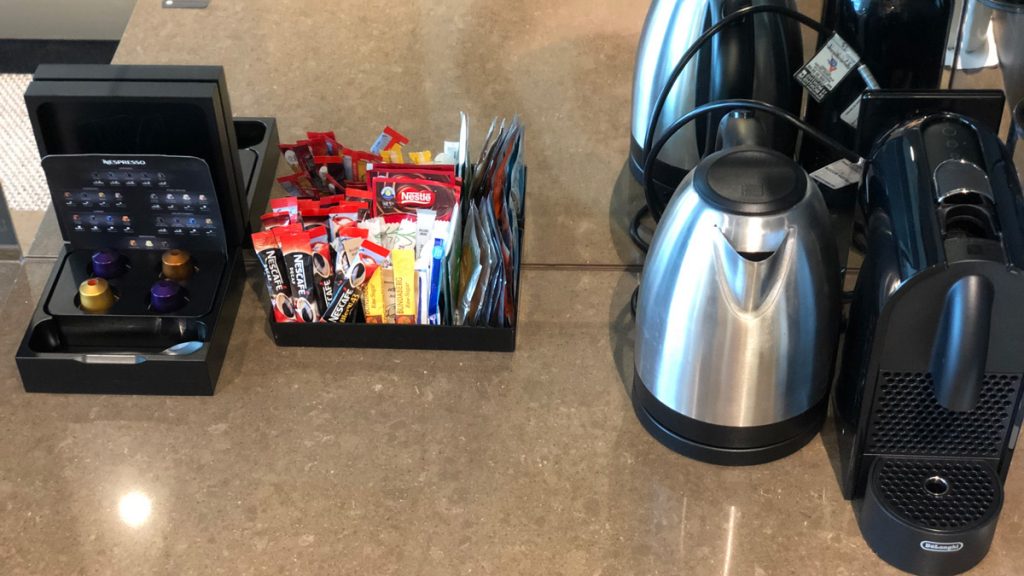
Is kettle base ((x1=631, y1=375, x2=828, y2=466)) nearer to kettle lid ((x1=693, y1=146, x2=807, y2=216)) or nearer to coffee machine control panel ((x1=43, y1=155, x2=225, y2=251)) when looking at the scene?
kettle lid ((x1=693, y1=146, x2=807, y2=216))

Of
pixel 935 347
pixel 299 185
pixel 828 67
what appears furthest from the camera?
pixel 299 185

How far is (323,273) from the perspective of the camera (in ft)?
3.26

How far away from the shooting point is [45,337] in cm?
100

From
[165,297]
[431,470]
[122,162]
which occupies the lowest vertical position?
[431,470]

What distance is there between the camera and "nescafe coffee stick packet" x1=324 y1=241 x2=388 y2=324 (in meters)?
0.98

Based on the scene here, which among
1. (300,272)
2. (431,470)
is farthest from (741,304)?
(300,272)

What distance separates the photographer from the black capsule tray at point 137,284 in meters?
1.00

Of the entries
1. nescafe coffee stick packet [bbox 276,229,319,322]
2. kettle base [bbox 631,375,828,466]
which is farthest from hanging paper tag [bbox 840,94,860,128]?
nescafe coffee stick packet [bbox 276,229,319,322]

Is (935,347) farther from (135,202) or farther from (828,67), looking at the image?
(135,202)

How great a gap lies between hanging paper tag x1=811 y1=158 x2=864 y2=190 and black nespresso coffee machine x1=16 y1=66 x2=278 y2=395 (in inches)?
21.5

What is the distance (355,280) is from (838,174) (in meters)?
0.45

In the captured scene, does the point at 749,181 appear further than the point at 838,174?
No

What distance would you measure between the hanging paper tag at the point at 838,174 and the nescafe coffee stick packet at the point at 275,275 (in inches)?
19.3

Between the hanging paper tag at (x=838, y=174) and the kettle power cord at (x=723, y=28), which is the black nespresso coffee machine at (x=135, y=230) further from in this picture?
the hanging paper tag at (x=838, y=174)
